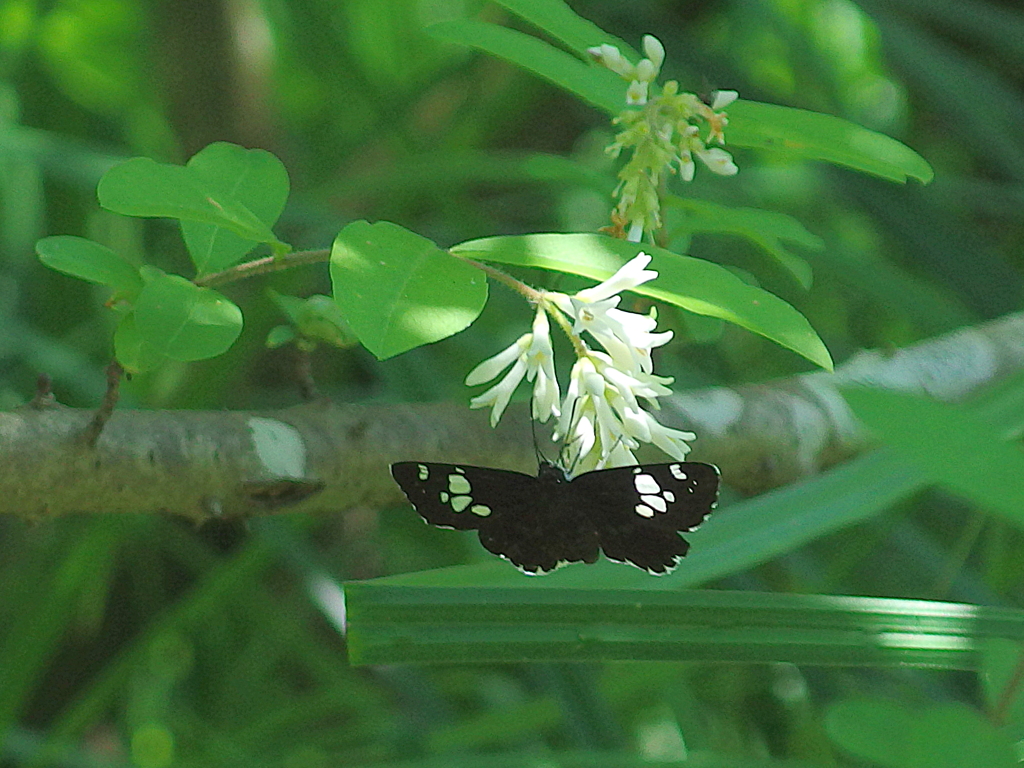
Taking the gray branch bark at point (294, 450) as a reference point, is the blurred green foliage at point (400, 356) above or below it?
below

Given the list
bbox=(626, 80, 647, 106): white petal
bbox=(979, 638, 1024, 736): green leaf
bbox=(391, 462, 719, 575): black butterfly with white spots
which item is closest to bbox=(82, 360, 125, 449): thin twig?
bbox=(391, 462, 719, 575): black butterfly with white spots

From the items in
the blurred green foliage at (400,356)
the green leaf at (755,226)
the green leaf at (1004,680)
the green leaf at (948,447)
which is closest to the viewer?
the green leaf at (948,447)

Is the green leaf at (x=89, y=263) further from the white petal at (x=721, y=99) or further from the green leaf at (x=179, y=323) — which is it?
the white petal at (x=721, y=99)

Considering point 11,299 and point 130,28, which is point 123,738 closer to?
point 11,299

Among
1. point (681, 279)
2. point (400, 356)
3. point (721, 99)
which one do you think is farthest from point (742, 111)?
point (400, 356)

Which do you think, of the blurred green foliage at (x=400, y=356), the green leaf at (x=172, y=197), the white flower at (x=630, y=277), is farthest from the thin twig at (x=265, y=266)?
the blurred green foliage at (x=400, y=356)
